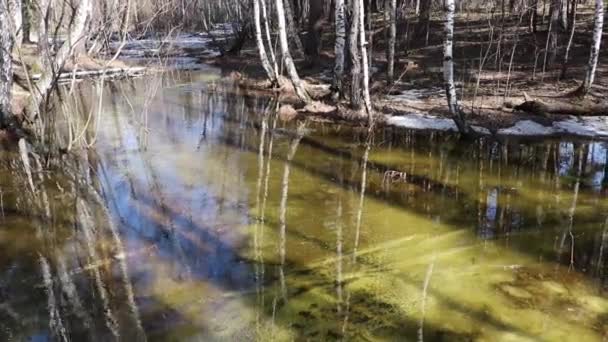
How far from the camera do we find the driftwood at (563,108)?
11672mm

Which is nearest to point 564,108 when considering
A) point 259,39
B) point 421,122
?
point 421,122

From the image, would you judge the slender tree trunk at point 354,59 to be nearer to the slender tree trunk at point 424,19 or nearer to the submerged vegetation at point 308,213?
the submerged vegetation at point 308,213

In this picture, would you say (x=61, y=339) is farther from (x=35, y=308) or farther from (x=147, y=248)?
(x=147, y=248)

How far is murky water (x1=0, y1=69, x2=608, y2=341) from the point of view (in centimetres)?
476

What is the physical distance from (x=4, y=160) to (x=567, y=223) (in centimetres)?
898

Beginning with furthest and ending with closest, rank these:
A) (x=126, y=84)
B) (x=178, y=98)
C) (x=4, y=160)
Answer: (x=126, y=84), (x=178, y=98), (x=4, y=160)

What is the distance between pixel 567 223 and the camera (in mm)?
6809

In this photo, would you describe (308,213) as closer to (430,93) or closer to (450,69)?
(450,69)

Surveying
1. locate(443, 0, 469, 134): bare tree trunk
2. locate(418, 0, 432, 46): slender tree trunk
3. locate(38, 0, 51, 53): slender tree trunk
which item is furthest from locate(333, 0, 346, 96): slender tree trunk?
locate(418, 0, 432, 46): slender tree trunk

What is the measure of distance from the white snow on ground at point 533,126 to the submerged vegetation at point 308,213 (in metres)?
0.09

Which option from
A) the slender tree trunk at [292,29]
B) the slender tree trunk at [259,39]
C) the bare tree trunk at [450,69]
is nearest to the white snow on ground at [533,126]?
the bare tree trunk at [450,69]

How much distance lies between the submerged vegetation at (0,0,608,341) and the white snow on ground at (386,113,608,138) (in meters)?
0.09

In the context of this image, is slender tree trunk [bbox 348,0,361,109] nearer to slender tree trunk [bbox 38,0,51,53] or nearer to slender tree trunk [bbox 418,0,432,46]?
slender tree trunk [bbox 38,0,51,53]

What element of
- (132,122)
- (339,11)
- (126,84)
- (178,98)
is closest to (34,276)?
(132,122)
